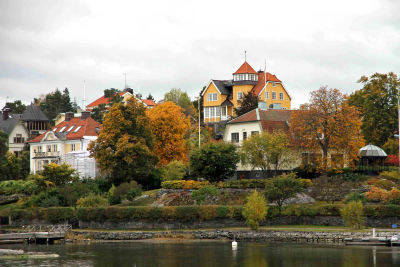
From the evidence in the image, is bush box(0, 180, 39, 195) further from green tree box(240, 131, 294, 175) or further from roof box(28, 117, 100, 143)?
green tree box(240, 131, 294, 175)

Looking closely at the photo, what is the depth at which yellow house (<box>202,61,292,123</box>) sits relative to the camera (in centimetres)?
11194

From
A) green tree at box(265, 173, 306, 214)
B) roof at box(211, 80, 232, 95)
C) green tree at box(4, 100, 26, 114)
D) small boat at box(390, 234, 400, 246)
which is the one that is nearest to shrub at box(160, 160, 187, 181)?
green tree at box(265, 173, 306, 214)

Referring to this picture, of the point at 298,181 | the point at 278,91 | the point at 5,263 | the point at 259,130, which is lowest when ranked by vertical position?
the point at 5,263

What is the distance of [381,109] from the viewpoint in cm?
8175

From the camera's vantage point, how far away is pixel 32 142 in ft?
336

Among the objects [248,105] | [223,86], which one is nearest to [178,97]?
[223,86]

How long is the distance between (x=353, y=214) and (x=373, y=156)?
57.2ft

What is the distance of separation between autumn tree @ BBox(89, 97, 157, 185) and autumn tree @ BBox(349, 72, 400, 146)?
93.1 feet

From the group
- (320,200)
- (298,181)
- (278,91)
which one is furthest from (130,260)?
(278,91)

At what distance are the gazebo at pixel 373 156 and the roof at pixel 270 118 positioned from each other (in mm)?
10446

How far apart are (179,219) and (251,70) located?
57.4m

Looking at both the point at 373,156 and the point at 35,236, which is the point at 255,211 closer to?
the point at 373,156

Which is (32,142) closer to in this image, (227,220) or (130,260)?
(227,220)

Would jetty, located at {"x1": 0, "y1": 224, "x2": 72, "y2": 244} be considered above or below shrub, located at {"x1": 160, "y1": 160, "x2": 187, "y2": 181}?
below
